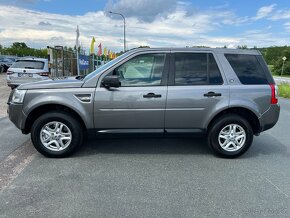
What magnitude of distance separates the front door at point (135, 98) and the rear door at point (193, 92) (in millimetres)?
167

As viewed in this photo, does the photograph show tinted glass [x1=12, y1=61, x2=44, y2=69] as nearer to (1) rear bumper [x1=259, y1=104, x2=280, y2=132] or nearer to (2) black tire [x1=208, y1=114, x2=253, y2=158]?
(2) black tire [x1=208, y1=114, x2=253, y2=158]

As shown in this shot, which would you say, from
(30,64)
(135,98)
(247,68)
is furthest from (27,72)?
(247,68)

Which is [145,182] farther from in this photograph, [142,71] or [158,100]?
[142,71]

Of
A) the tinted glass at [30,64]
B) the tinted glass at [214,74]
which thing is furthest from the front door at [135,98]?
the tinted glass at [30,64]

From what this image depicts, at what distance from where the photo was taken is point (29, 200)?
11.5 feet

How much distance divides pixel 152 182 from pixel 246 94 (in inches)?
88.3

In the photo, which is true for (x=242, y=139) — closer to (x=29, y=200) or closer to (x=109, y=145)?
(x=109, y=145)

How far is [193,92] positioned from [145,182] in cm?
171

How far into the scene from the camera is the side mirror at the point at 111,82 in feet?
15.3

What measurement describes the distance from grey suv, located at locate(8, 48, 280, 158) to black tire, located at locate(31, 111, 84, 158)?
0.6 inches

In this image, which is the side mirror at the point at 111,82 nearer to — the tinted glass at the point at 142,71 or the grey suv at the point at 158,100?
the grey suv at the point at 158,100

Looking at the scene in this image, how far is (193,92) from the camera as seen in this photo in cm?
488

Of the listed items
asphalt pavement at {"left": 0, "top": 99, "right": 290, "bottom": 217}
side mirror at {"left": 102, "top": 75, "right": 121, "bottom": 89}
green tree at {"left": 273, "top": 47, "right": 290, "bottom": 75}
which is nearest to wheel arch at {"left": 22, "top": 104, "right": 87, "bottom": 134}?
asphalt pavement at {"left": 0, "top": 99, "right": 290, "bottom": 217}

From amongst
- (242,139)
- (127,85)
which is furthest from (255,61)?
(127,85)
